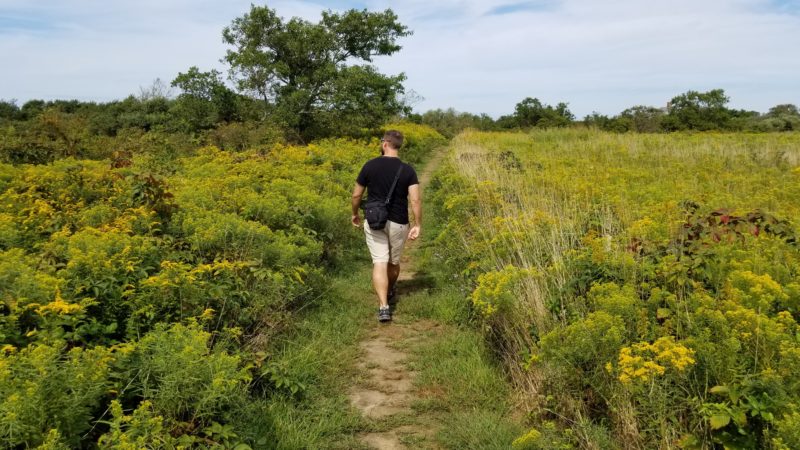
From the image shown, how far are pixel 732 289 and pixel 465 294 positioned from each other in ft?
9.50

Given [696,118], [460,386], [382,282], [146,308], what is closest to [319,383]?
[460,386]

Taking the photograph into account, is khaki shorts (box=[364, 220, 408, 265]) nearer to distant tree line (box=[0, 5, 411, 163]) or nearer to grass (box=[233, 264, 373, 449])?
grass (box=[233, 264, 373, 449])

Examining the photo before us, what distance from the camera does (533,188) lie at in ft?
24.6

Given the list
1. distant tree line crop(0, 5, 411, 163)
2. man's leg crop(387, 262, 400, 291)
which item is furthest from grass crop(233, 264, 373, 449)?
distant tree line crop(0, 5, 411, 163)

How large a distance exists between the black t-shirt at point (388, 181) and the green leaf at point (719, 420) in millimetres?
3862

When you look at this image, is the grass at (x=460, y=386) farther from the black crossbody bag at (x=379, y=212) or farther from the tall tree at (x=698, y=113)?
the tall tree at (x=698, y=113)

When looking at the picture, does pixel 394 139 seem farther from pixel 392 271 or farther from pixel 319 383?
pixel 319 383

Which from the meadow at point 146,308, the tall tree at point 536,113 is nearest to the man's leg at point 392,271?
the meadow at point 146,308

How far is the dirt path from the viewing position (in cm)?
359

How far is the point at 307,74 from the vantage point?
18.4 metres

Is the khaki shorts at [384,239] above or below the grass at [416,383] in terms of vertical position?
above

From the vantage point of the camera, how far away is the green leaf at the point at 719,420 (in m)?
2.38

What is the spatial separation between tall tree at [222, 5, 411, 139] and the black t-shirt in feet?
39.2

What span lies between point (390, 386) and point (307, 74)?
52.3 ft
